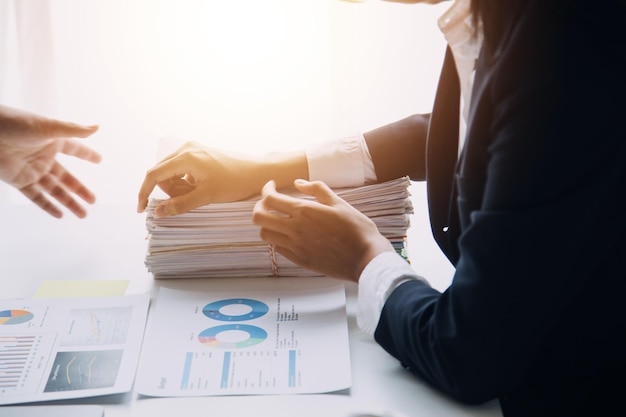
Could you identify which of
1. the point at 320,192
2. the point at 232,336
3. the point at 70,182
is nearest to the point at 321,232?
the point at 320,192

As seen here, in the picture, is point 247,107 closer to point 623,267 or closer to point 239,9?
point 239,9

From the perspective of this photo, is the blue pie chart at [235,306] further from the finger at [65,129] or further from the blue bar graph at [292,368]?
the finger at [65,129]

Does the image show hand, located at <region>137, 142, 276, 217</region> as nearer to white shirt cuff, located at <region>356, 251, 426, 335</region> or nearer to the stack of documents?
the stack of documents

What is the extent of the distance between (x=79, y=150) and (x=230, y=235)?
35cm

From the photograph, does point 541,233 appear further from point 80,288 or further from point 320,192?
point 80,288

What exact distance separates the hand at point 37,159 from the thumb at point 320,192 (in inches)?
15.8

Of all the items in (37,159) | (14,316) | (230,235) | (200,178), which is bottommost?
(14,316)

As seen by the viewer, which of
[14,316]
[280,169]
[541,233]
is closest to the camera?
[541,233]

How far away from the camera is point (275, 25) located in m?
1.83

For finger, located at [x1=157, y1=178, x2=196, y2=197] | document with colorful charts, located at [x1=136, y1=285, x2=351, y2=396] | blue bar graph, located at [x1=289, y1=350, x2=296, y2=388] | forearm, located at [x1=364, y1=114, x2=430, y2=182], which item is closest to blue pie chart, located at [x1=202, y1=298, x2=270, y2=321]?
document with colorful charts, located at [x1=136, y1=285, x2=351, y2=396]

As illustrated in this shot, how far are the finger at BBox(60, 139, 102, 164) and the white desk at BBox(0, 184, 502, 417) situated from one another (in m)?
0.11

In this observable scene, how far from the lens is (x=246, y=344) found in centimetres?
96

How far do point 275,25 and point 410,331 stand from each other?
1.13 m

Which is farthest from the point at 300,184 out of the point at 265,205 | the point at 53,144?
the point at 53,144
